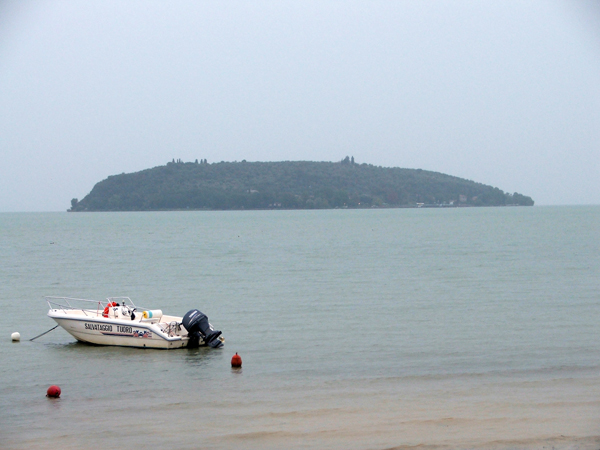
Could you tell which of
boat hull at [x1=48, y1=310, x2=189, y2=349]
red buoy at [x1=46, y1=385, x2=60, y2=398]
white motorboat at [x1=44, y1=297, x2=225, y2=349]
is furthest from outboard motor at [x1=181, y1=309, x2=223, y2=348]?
red buoy at [x1=46, y1=385, x2=60, y2=398]

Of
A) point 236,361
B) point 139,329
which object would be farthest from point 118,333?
point 236,361

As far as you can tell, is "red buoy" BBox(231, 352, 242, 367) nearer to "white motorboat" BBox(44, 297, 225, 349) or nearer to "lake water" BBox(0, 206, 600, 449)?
"lake water" BBox(0, 206, 600, 449)

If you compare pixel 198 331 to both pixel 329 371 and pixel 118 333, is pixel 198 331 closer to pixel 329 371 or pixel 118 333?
pixel 118 333

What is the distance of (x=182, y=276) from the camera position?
152 feet

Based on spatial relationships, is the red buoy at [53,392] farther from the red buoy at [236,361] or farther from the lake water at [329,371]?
the red buoy at [236,361]

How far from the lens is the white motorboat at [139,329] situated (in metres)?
21.4

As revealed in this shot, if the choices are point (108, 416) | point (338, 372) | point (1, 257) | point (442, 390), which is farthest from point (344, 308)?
point (1, 257)

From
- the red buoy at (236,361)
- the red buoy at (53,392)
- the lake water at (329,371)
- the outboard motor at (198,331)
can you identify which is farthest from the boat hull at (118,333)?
the red buoy at (53,392)

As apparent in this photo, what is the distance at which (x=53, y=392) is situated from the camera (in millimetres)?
16203

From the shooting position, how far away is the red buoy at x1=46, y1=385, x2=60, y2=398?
16.2m

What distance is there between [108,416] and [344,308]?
55.0 ft

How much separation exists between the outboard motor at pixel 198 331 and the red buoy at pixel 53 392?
219 inches

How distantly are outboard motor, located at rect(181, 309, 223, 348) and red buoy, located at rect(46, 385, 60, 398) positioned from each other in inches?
219

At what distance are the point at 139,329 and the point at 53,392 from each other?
5.46m
